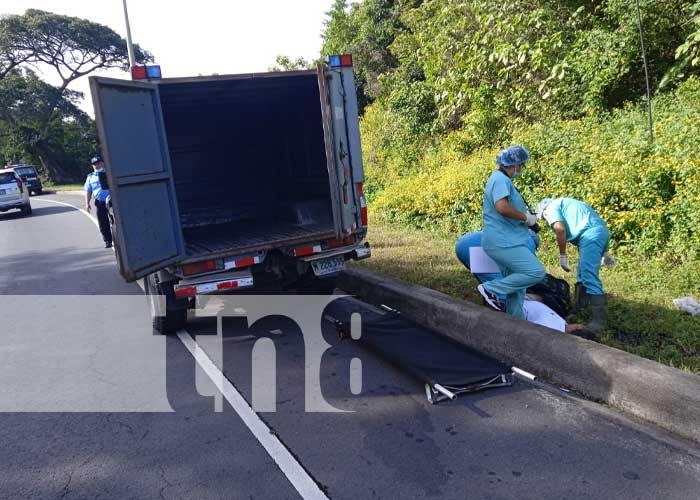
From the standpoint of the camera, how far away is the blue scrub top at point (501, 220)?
16.5 feet

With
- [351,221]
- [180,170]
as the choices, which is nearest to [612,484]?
[351,221]

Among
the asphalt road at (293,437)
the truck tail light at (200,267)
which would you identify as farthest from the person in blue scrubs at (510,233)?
the truck tail light at (200,267)

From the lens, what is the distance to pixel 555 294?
5.50 meters

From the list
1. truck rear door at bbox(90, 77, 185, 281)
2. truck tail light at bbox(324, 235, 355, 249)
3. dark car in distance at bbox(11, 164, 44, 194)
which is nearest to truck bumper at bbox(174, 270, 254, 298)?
truck rear door at bbox(90, 77, 185, 281)

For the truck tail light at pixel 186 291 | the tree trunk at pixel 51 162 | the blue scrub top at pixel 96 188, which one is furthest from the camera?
the tree trunk at pixel 51 162

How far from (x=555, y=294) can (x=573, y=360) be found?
1394 mm

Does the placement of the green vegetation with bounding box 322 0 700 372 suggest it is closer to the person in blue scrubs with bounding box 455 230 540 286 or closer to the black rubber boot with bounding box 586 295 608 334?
the black rubber boot with bounding box 586 295 608 334

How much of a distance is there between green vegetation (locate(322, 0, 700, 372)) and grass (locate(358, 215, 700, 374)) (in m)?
0.02

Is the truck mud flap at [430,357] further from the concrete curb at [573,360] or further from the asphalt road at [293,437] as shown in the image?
the concrete curb at [573,360]

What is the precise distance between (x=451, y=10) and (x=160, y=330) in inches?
364

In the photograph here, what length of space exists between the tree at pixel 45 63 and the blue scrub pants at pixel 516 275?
4094 cm

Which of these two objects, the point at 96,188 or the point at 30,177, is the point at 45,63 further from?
the point at 96,188

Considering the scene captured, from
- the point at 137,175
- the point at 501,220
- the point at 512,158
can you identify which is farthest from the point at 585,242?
the point at 137,175

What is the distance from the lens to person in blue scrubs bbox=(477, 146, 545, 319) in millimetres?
5008
